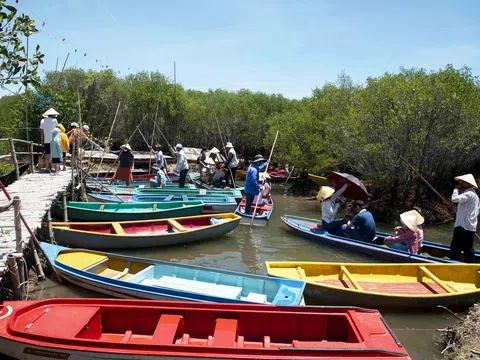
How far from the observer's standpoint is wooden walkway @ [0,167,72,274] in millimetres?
6543

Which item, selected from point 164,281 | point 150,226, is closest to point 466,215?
point 164,281

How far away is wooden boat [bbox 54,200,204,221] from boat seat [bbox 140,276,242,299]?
4.61m

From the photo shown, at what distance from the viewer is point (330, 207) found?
10.4 m

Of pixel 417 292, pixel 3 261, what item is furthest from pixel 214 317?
pixel 417 292

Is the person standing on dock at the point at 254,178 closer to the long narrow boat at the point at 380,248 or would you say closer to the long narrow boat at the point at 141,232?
the long narrow boat at the point at 141,232

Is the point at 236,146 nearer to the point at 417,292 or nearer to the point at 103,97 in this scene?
the point at 103,97

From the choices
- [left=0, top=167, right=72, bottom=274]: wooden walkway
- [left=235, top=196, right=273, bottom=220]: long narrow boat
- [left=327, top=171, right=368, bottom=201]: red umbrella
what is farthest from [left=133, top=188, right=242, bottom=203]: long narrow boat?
[left=327, top=171, right=368, bottom=201]: red umbrella

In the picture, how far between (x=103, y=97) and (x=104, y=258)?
78.6ft

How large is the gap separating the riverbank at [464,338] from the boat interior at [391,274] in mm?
1513

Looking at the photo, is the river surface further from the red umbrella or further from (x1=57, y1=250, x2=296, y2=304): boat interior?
the red umbrella

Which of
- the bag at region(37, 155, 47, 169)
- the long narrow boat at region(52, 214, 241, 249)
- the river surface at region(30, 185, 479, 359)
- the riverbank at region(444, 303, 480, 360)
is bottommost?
the river surface at region(30, 185, 479, 359)

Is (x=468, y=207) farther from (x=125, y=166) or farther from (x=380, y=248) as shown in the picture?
(x=125, y=166)

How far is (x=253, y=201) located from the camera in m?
13.9

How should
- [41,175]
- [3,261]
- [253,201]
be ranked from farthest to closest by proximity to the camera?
[253,201], [41,175], [3,261]
